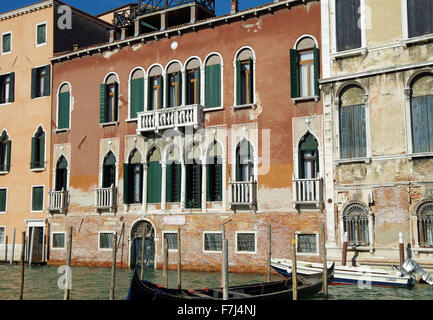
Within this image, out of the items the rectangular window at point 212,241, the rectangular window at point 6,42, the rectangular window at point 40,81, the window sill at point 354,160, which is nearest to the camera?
the window sill at point 354,160

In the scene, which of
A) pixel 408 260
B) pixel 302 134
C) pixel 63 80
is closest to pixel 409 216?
pixel 408 260

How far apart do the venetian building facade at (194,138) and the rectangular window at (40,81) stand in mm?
524

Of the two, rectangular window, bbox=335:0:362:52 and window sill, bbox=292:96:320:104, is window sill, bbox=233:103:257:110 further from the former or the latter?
rectangular window, bbox=335:0:362:52

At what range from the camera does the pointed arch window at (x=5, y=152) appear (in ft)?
74.3

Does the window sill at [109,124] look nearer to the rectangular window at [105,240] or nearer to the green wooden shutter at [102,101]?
the green wooden shutter at [102,101]

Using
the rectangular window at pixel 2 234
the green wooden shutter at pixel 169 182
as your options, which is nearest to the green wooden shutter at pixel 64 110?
the rectangular window at pixel 2 234

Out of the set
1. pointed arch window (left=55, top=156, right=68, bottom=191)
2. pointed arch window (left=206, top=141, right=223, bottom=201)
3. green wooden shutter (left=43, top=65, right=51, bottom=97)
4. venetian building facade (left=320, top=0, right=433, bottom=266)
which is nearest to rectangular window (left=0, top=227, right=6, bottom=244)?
pointed arch window (left=55, top=156, right=68, bottom=191)

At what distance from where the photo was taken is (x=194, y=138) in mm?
18312

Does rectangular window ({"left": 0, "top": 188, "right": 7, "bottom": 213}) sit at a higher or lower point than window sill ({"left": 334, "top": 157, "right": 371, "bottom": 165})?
lower

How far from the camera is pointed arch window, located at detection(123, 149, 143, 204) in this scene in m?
19.6

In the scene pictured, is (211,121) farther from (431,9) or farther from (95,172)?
(431,9)

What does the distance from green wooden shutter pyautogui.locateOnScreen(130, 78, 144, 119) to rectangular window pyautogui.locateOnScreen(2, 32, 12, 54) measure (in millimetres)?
6846

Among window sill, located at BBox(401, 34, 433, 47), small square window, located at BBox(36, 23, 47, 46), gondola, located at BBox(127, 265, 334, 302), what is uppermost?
small square window, located at BBox(36, 23, 47, 46)

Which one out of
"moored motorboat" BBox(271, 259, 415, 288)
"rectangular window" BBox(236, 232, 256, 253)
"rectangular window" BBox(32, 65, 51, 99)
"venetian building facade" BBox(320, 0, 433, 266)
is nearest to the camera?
"moored motorboat" BBox(271, 259, 415, 288)
